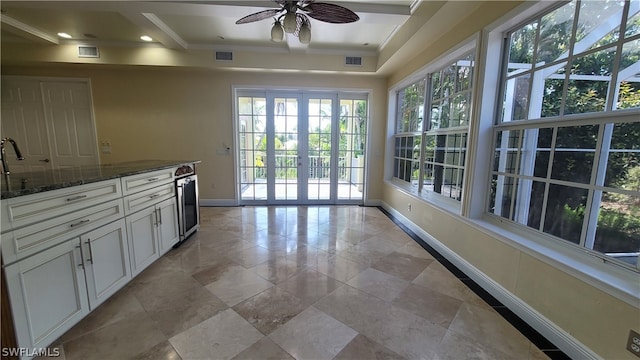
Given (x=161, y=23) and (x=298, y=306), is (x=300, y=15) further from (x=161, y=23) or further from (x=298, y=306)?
(x=298, y=306)

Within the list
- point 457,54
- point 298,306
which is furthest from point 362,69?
point 298,306

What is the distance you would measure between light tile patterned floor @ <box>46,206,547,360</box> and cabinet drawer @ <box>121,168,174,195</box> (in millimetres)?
841

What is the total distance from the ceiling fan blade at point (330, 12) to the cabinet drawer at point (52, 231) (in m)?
2.30

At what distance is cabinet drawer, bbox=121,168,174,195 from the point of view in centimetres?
215

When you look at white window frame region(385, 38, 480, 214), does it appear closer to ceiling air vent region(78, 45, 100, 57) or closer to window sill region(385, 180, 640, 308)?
window sill region(385, 180, 640, 308)

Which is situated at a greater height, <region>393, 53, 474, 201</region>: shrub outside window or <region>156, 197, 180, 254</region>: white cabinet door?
<region>393, 53, 474, 201</region>: shrub outside window

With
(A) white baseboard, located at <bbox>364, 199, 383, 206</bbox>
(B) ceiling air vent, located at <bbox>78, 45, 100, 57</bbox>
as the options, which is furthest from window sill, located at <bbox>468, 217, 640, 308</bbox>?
(B) ceiling air vent, located at <bbox>78, 45, 100, 57</bbox>

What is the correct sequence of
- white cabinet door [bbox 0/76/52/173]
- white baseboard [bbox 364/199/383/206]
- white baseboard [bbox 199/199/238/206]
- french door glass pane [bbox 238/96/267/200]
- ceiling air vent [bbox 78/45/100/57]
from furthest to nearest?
white baseboard [bbox 364/199/383/206], white baseboard [bbox 199/199/238/206], french door glass pane [bbox 238/96/267/200], white cabinet door [bbox 0/76/52/173], ceiling air vent [bbox 78/45/100/57]

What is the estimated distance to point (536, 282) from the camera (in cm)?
177

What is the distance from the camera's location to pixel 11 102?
4312mm

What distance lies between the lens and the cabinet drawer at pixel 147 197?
2.16m

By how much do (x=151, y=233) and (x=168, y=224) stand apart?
317 mm

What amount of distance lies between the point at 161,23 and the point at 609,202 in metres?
4.79

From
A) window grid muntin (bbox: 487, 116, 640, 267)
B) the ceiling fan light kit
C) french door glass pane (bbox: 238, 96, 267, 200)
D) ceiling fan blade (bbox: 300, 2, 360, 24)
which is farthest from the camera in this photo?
french door glass pane (bbox: 238, 96, 267, 200)
